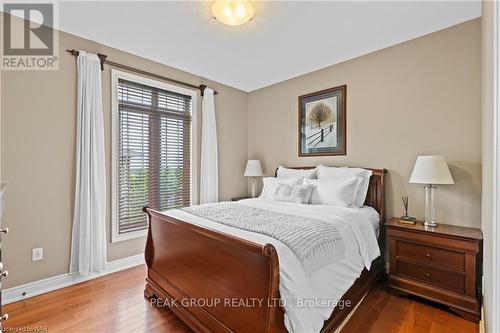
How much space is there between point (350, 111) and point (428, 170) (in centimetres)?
121

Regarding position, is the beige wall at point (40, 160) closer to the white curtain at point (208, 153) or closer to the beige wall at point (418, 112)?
the white curtain at point (208, 153)

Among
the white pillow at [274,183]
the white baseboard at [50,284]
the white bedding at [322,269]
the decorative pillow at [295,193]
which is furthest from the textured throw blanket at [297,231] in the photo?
the white baseboard at [50,284]

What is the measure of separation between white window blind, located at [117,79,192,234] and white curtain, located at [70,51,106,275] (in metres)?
0.27

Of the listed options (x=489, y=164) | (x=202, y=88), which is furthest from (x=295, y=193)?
(x=202, y=88)

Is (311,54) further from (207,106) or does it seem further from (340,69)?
(207,106)

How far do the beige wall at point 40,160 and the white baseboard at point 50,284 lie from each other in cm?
5

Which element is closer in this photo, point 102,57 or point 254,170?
point 102,57

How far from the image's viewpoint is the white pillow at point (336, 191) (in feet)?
8.72

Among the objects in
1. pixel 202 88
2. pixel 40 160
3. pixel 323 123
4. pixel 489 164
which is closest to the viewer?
pixel 489 164

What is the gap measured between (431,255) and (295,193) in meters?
1.37

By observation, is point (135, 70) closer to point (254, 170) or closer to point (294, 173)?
point (254, 170)

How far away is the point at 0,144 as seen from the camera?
2.20 m

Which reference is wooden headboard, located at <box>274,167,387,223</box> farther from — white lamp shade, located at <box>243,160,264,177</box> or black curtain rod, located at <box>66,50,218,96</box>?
black curtain rod, located at <box>66,50,218,96</box>

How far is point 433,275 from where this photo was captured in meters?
2.16
